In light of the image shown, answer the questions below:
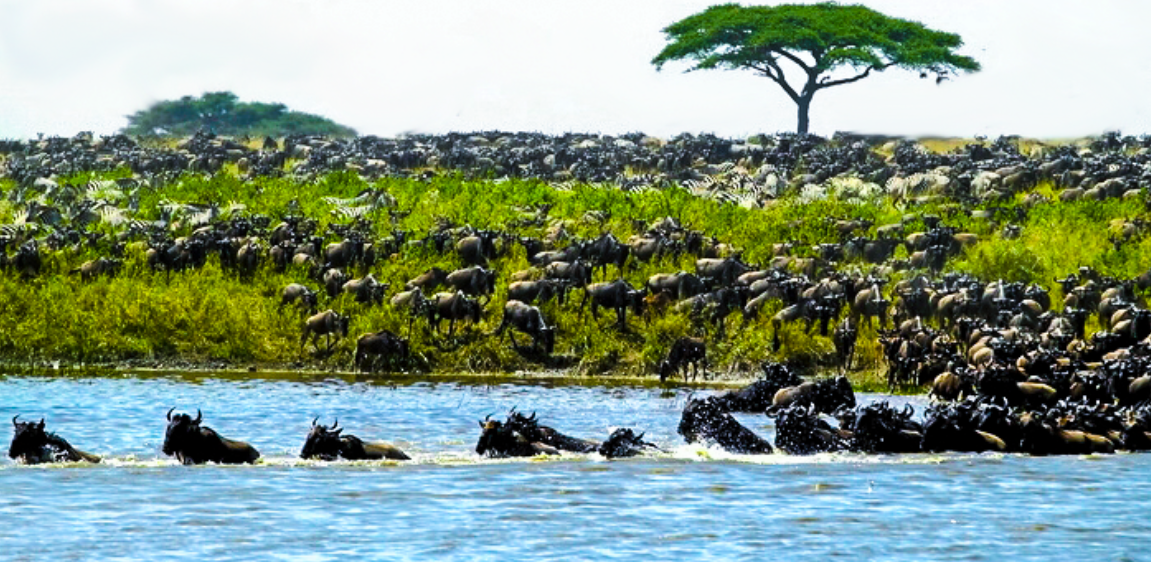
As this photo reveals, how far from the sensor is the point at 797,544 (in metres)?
20.9

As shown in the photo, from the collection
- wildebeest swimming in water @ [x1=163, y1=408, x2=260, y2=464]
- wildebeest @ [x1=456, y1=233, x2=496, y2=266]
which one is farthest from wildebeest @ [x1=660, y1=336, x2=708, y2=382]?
wildebeest swimming in water @ [x1=163, y1=408, x2=260, y2=464]

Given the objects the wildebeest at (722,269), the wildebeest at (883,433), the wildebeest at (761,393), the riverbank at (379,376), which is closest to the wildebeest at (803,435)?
the wildebeest at (883,433)

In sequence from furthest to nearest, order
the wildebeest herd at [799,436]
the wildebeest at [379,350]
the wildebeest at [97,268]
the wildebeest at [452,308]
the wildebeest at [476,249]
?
1. the wildebeest at [476,249]
2. the wildebeest at [97,268]
3. the wildebeest at [452,308]
4. the wildebeest at [379,350]
5. the wildebeest herd at [799,436]

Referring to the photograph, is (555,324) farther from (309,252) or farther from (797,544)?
(797,544)

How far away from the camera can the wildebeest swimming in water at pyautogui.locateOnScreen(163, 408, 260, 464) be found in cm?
2511

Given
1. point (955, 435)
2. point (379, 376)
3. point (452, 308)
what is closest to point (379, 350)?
point (379, 376)

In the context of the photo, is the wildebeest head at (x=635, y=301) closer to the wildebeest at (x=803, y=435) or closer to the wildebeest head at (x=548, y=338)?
the wildebeest head at (x=548, y=338)

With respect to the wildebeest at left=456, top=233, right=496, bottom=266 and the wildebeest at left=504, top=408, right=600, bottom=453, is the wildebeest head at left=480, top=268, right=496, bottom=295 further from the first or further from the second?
the wildebeest at left=504, top=408, right=600, bottom=453

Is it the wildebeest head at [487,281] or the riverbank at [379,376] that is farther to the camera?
the wildebeest head at [487,281]

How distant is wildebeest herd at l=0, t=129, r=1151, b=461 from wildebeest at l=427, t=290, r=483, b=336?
41 millimetres

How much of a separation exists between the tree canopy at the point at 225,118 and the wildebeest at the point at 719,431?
248 feet

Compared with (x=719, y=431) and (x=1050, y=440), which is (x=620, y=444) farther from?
(x=1050, y=440)

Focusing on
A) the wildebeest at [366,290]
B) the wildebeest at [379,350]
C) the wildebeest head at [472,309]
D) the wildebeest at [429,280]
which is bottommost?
the wildebeest at [379,350]

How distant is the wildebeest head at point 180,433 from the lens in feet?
82.2
